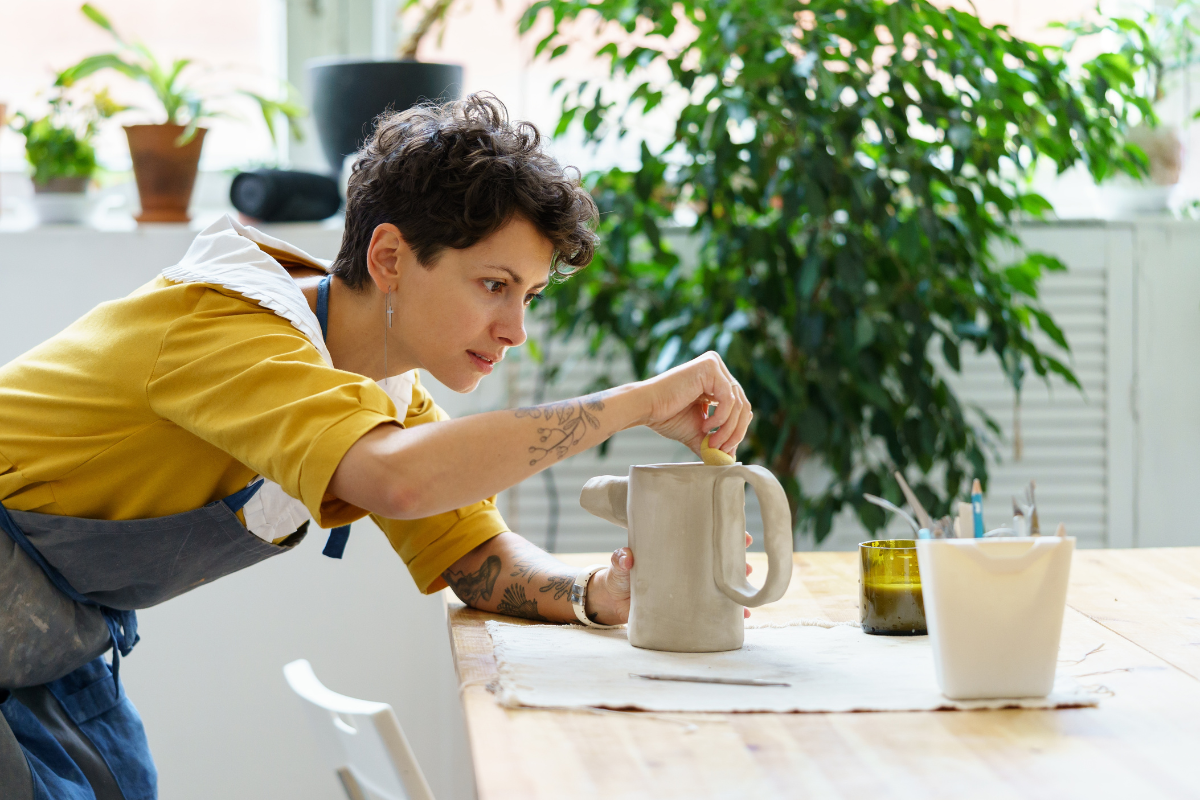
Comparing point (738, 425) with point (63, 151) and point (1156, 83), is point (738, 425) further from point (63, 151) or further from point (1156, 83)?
point (1156, 83)

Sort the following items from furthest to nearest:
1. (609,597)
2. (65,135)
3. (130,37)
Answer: (130,37), (65,135), (609,597)

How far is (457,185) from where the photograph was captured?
105cm

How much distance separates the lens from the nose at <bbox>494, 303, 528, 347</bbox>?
109cm

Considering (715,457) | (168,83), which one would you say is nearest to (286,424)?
(715,457)

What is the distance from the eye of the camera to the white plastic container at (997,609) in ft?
2.58

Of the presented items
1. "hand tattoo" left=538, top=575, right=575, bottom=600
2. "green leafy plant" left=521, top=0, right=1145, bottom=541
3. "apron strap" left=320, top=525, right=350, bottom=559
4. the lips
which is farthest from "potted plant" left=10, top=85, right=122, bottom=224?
"hand tattoo" left=538, top=575, right=575, bottom=600

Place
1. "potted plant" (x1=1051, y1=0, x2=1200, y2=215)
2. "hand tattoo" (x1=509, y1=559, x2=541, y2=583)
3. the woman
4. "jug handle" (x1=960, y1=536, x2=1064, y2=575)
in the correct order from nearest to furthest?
"jug handle" (x1=960, y1=536, x2=1064, y2=575)
the woman
"hand tattoo" (x1=509, y1=559, x2=541, y2=583)
"potted plant" (x1=1051, y1=0, x2=1200, y2=215)

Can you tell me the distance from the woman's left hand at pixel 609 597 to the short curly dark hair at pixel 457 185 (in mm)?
330

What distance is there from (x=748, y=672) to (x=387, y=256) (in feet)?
1.75

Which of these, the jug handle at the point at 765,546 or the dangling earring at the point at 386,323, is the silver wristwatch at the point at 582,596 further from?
the dangling earring at the point at 386,323

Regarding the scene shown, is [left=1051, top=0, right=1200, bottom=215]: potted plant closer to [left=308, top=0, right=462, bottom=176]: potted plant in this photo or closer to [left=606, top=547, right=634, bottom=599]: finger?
[left=308, top=0, right=462, bottom=176]: potted plant

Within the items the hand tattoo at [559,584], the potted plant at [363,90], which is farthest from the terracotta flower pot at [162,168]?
the hand tattoo at [559,584]

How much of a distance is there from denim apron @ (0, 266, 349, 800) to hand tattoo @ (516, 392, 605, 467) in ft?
1.02

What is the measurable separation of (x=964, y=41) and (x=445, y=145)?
1.17 metres
